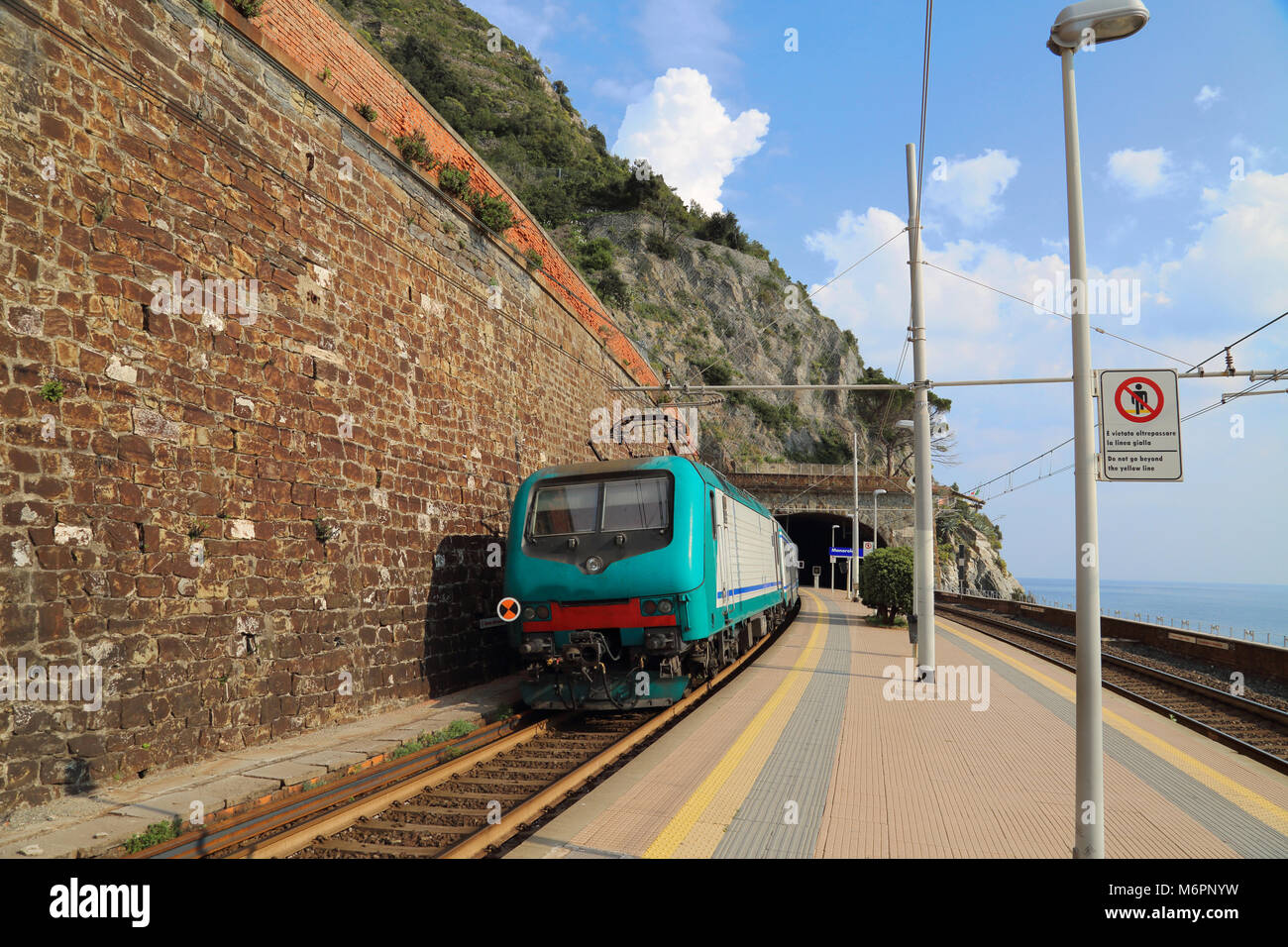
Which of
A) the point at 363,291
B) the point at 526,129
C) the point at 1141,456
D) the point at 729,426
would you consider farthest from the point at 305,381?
the point at 526,129

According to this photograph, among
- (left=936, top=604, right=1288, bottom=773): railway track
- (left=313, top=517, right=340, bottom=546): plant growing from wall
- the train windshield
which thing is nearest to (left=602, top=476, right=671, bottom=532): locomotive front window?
the train windshield

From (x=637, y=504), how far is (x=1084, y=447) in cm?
514

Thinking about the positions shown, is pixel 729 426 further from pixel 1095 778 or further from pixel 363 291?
pixel 1095 778

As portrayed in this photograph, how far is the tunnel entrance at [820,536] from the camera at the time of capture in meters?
49.2

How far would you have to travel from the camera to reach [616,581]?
8.22 meters

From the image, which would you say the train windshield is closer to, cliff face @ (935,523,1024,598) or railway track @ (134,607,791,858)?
railway track @ (134,607,791,858)

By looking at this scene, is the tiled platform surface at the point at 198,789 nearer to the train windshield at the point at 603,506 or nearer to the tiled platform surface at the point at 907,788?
the tiled platform surface at the point at 907,788

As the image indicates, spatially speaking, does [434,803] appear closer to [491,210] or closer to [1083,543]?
[1083,543]

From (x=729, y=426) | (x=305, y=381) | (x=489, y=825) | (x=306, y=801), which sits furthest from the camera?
(x=729, y=426)

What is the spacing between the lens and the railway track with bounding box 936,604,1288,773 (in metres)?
8.02

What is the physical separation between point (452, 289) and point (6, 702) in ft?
25.6

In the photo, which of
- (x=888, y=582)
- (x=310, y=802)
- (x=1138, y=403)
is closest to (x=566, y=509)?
(x=310, y=802)

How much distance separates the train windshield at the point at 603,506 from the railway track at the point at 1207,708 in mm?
6522
